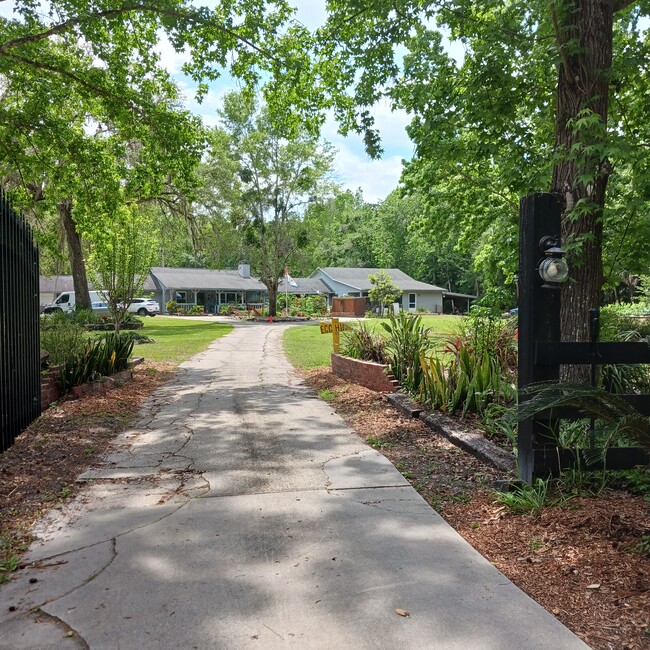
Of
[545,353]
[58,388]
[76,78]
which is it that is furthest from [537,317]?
[76,78]

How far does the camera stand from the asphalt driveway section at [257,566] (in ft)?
8.75

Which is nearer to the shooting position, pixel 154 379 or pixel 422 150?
pixel 422 150

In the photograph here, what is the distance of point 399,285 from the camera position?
58844mm

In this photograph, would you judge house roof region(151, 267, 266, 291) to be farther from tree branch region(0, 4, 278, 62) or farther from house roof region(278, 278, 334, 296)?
tree branch region(0, 4, 278, 62)

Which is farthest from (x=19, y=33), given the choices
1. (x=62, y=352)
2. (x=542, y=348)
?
(x=542, y=348)

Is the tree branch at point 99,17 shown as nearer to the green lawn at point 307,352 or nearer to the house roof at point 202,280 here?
the green lawn at point 307,352

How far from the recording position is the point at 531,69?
765cm

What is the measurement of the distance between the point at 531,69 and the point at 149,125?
8669 millimetres

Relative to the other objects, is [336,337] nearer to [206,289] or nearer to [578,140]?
[578,140]

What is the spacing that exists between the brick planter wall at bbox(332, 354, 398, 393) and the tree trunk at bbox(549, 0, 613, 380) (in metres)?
3.60

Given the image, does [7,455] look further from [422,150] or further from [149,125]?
[149,125]

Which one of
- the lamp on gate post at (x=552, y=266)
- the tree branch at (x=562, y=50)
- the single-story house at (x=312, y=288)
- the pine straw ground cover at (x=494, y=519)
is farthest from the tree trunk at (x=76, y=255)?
the single-story house at (x=312, y=288)

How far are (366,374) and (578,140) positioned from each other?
5473 millimetres

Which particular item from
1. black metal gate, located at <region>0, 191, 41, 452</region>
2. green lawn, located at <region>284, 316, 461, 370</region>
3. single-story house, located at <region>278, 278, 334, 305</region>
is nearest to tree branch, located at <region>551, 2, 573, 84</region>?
black metal gate, located at <region>0, 191, 41, 452</region>
